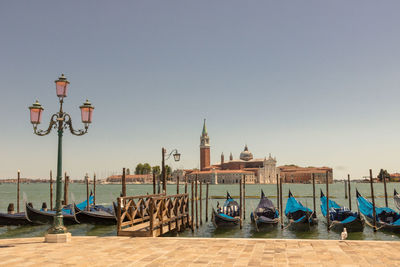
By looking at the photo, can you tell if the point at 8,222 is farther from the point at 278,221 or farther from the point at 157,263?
the point at 157,263

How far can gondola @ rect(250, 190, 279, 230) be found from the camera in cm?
1684

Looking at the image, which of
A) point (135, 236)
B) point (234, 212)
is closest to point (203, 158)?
point (234, 212)

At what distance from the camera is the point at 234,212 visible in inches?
739

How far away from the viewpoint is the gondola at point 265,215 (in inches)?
663

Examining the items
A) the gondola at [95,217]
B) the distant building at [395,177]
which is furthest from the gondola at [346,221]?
the distant building at [395,177]

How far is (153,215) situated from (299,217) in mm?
9686

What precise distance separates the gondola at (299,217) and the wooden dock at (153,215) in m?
4.87

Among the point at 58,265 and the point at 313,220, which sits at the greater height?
the point at 58,265

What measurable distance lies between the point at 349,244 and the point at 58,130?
247 inches

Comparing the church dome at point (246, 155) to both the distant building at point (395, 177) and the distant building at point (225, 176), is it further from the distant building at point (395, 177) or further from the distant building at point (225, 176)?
the distant building at point (395, 177)

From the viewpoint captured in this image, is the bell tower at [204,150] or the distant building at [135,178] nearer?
the bell tower at [204,150]

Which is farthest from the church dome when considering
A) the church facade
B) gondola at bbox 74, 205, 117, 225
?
gondola at bbox 74, 205, 117, 225

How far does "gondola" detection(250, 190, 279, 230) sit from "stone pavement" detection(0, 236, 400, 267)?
32.0ft

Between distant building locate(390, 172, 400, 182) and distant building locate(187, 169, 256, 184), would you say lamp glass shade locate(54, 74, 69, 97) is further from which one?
distant building locate(390, 172, 400, 182)
